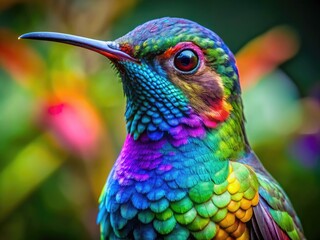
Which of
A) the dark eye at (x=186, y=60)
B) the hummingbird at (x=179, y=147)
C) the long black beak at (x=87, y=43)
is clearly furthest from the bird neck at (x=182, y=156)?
the long black beak at (x=87, y=43)

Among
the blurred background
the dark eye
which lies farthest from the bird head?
the blurred background

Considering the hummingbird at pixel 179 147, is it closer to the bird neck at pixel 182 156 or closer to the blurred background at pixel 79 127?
the bird neck at pixel 182 156

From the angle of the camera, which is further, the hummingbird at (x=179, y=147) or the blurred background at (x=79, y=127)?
the blurred background at (x=79, y=127)

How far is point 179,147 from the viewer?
197 cm

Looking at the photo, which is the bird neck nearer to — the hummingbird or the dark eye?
the hummingbird

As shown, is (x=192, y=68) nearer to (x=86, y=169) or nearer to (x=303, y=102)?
(x=86, y=169)

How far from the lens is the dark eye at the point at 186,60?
6.30 feet

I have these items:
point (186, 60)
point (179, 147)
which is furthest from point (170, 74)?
point (179, 147)

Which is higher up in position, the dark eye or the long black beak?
the long black beak

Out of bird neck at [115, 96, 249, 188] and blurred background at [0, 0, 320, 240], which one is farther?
blurred background at [0, 0, 320, 240]

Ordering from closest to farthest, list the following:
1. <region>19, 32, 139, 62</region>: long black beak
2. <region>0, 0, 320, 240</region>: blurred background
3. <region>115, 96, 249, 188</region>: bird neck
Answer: <region>19, 32, 139, 62</region>: long black beak → <region>115, 96, 249, 188</region>: bird neck → <region>0, 0, 320, 240</region>: blurred background

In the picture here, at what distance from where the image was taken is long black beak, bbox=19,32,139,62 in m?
1.84

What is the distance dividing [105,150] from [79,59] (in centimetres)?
61

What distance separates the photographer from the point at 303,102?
13.0 ft
